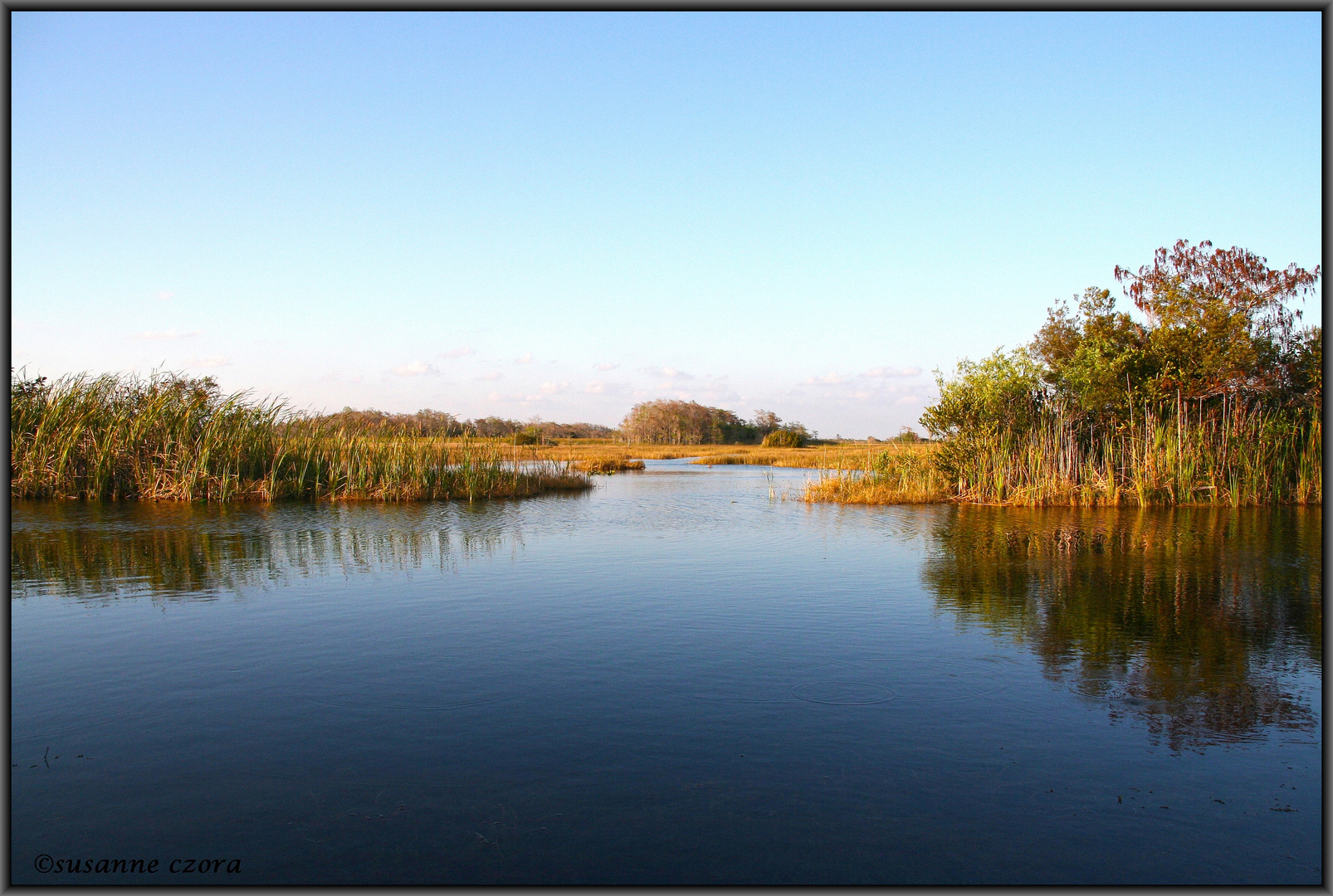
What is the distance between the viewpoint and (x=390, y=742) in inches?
183

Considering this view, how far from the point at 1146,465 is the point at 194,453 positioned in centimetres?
2228

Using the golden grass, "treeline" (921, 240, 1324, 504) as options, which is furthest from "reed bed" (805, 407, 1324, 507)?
the golden grass

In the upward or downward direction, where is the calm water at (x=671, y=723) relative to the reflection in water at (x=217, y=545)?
downward

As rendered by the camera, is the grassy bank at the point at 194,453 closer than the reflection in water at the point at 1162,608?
No

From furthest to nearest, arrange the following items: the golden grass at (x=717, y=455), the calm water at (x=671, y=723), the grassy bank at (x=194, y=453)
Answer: the golden grass at (x=717, y=455) → the grassy bank at (x=194, y=453) → the calm water at (x=671, y=723)

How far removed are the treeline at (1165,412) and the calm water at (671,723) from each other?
9622 millimetres

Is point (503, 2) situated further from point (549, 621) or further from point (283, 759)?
point (549, 621)

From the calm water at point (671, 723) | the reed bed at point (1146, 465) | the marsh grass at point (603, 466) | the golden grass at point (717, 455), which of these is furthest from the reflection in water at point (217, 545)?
the marsh grass at point (603, 466)

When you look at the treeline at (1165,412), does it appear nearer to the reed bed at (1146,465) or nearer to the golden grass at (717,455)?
the reed bed at (1146,465)

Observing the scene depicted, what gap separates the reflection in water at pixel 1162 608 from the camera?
534 centimetres

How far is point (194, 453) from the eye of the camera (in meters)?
19.9

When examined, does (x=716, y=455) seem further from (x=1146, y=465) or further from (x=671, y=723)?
(x=671, y=723)

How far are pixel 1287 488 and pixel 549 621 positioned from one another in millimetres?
19734

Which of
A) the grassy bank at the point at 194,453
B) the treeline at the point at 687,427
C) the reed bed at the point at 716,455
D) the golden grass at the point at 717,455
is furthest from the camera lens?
the treeline at the point at 687,427
